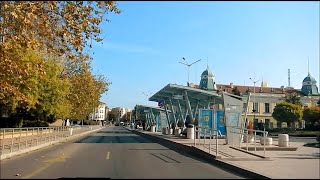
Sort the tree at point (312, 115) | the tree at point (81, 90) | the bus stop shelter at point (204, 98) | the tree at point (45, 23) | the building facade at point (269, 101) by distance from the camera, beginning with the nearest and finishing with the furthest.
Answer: the tree at point (45, 23) < the bus stop shelter at point (204, 98) < the tree at point (81, 90) < the tree at point (312, 115) < the building facade at point (269, 101)

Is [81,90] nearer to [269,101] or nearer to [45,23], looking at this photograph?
[45,23]

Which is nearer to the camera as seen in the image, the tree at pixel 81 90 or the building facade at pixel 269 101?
the tree at pixel 81 90

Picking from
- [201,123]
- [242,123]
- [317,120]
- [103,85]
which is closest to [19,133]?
[201,123]

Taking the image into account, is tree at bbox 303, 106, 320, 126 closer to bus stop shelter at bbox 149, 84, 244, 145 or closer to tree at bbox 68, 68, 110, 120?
bus stop shelter at bbox 149, 84, 244, 145

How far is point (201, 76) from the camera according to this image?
478 ft

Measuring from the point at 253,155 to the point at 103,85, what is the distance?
59573 millimetres

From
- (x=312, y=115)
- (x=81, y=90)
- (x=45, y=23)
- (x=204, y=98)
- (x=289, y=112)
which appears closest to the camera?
(x=45, y=23)

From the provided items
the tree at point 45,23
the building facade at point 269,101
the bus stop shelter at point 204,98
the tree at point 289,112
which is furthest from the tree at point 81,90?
the building facade at point 269,101

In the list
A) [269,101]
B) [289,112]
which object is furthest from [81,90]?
[269,101]

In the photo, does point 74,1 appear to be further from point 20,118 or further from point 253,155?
point 20,118

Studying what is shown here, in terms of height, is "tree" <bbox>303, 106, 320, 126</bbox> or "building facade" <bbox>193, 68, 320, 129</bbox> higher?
"building facade" <bbox>193, 68, 320, 129</bbox>

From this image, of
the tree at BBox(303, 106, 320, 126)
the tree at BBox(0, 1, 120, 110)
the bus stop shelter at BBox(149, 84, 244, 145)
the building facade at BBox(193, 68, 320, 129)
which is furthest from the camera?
the building facade at BBox(193, 68, 320, 129)

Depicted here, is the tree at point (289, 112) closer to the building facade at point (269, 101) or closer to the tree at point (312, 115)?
the tree at point (312, 115)

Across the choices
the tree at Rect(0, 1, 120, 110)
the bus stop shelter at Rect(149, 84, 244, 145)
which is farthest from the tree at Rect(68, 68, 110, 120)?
the tree at Rect(0, 1, 120, 110)
